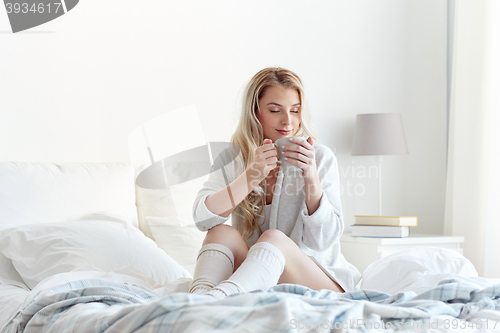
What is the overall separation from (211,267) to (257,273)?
17 cm

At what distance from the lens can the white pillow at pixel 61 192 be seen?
1.76 m

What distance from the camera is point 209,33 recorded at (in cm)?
250

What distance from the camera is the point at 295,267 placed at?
4.41 ft

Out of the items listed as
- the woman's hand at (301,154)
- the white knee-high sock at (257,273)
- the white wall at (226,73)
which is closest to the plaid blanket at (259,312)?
the white knee-high sock at (257,273)

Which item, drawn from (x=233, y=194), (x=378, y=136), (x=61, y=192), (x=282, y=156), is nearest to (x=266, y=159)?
(x=282, y=156)

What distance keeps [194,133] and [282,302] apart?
1.75 m

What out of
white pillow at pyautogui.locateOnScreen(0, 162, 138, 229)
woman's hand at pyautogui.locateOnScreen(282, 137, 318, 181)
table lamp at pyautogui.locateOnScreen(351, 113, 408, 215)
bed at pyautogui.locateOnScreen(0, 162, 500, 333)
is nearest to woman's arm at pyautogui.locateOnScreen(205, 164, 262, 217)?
woman's hand at pyautogui.locateOnScreen(282, 137, 318, 181)

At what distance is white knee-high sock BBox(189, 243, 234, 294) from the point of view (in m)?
1.23

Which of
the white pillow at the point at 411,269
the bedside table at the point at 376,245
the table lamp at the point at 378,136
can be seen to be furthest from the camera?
the table lamp at the point at 378,136

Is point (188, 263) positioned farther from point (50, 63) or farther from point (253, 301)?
point (253, 301)

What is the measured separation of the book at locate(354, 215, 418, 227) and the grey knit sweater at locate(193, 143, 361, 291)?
868 mm

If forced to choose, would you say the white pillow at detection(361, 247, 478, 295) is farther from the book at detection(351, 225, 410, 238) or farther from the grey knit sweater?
the book at detection(351, 225, 410, 238)

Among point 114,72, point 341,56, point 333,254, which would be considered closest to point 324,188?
point 333,254

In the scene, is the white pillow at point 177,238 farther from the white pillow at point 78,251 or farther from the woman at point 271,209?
the woman at point 271,209
